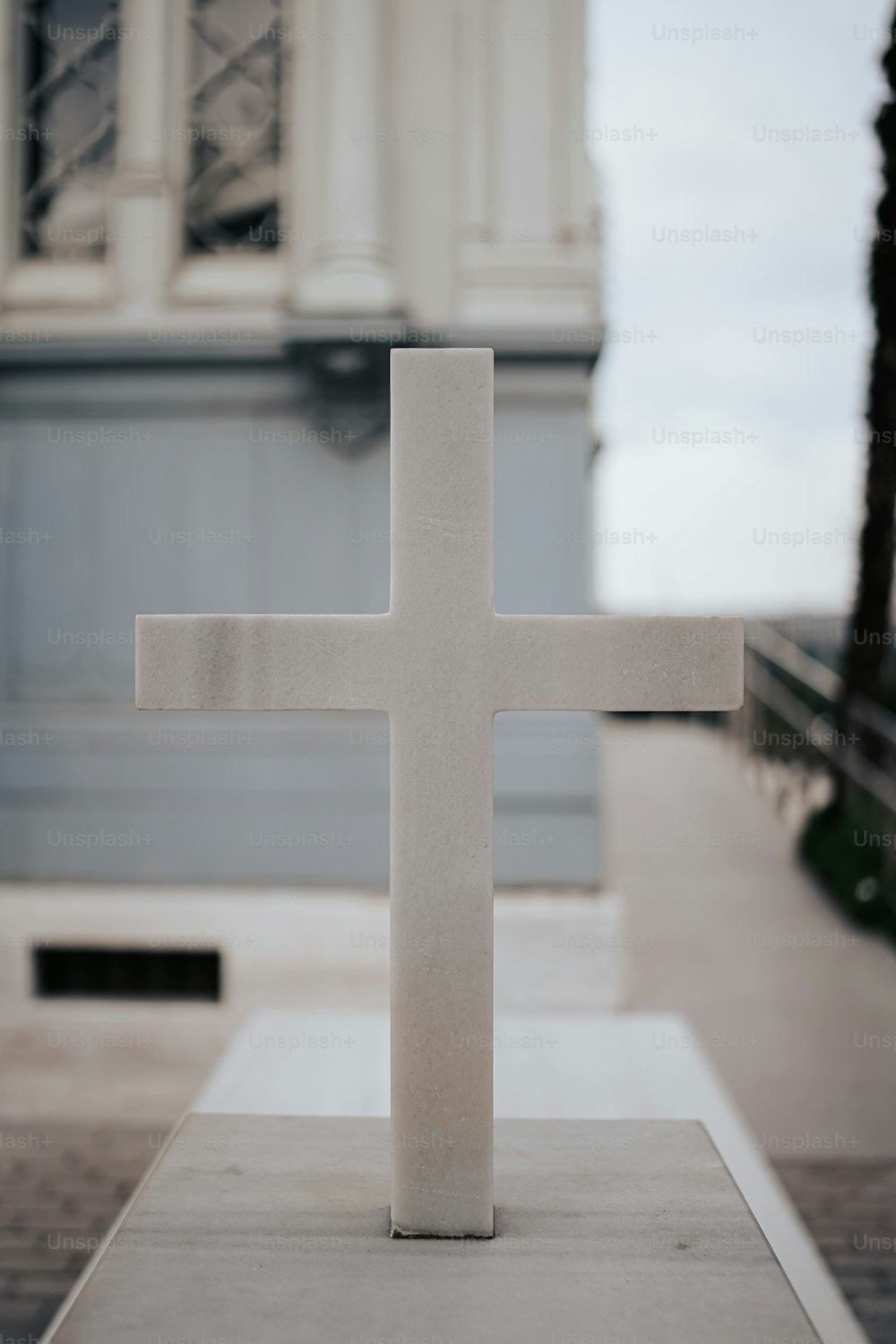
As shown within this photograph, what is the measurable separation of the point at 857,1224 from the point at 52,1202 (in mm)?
2833

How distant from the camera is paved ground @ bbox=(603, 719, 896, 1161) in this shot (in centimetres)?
413

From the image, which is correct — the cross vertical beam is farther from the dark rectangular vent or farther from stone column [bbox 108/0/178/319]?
stone column [bbox 108/0/178/319]

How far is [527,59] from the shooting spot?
5.01 metres

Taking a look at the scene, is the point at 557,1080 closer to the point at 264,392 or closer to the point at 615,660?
the point at 615,660

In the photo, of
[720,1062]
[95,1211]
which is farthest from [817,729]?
[95,1211]

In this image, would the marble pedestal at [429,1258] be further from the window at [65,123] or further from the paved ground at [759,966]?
the window at [65,123]

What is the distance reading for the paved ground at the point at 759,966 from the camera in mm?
4129

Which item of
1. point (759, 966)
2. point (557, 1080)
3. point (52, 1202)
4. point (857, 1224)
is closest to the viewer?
point (557, 1080)

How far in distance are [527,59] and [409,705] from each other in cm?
480

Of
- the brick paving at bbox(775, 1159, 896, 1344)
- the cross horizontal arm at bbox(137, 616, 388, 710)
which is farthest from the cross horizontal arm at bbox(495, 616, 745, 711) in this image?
the brick paving at bbox(775, 1159, 896, 1344)

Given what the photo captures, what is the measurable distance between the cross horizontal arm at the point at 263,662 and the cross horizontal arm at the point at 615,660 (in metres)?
0.22

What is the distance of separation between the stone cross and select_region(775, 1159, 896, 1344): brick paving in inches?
78.7

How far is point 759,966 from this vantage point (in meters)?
5.41

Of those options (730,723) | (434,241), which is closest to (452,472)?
(434,241)
